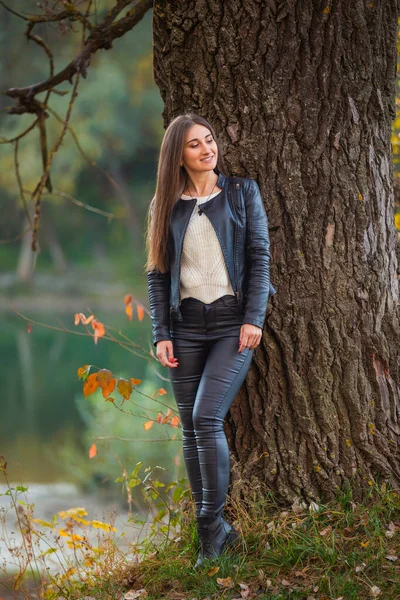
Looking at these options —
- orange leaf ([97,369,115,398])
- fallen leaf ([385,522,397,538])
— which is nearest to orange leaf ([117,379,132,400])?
orange leaf ([97,369,115,398])

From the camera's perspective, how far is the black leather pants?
2.90m

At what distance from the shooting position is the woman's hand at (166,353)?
3.02 m

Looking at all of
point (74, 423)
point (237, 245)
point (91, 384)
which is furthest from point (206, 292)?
point (74, 423)

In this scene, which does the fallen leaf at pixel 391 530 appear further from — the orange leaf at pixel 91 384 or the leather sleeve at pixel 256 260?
the orange leaf at pixel 91 384

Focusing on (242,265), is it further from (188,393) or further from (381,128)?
(381,128)

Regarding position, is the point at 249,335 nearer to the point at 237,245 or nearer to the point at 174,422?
the point at 237,245

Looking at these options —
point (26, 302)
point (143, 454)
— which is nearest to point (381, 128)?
point (143, 454)

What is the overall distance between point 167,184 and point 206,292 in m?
0.47

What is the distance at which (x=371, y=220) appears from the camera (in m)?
3.33

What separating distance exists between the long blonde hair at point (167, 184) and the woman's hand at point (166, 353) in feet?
→ 1.00

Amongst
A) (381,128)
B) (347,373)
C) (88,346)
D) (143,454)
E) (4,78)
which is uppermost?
(4,78)

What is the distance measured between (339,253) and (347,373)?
0.53 metres

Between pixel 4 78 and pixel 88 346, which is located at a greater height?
pixel 4 78

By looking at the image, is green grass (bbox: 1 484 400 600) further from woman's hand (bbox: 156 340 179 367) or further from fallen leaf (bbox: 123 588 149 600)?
woman's hand (bbox: 156 340 179 367)
